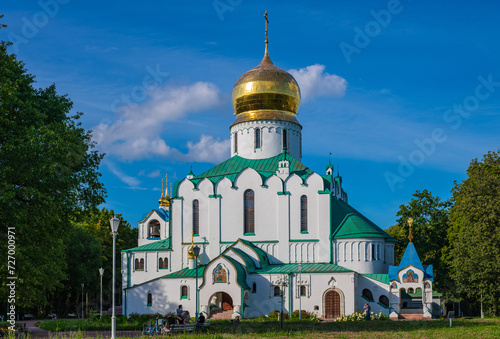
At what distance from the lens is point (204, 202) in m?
41.3

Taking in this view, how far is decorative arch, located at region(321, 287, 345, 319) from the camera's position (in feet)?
117

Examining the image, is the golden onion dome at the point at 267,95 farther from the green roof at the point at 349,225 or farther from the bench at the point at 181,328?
the bench at the point at 181,328

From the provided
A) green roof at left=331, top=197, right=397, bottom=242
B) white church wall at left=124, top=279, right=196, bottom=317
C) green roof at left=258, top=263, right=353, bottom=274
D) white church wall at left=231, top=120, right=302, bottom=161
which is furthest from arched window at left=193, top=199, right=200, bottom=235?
green roof at left=331, top=197, right=397, bottom=242

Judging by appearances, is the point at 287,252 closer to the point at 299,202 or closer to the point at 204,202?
the point at 299,202

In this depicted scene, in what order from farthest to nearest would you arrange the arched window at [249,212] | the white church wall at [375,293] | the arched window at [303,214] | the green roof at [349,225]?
the arched window at [249,212] → the arched window at [303,214] → the green roof at [349,225] → the white church wall at [375,293]

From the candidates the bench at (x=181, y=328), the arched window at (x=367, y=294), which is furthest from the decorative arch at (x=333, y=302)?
the bench at (x=181, y=328)

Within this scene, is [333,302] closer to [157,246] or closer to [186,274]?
[186,274]

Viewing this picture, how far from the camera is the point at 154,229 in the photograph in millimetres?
46062

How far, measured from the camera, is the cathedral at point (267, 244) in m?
36.2

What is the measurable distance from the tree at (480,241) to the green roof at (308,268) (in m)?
6.75

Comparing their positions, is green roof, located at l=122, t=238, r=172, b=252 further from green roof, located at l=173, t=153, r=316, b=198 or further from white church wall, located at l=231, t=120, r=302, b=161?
white church wall, located at l=231, t=120, r=302, b=161

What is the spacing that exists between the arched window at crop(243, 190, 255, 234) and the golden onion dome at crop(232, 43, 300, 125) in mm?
6396

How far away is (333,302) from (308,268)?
259cm

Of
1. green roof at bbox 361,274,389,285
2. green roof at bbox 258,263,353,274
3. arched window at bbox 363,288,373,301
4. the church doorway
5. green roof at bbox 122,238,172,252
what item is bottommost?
the church doorway
